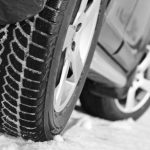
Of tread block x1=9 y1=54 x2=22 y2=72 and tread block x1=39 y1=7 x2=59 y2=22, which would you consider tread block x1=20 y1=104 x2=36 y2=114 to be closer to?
tread block x1=9 y1=54 x2=22 y2=72

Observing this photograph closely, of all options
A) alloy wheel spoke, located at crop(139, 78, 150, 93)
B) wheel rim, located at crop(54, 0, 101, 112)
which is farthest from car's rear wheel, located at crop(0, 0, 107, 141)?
alloy wheel spoke, located at crop(139, 78, 150, 93)

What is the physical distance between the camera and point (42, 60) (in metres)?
1.43

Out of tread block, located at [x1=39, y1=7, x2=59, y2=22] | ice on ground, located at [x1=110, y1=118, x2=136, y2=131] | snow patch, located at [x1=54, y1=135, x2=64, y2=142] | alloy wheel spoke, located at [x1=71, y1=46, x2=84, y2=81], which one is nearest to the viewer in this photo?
tread block, located at [x1=39, y1=7, x2=59, y2=22]

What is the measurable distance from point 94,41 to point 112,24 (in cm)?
33

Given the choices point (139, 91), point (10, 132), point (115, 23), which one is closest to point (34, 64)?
point (10, 132)

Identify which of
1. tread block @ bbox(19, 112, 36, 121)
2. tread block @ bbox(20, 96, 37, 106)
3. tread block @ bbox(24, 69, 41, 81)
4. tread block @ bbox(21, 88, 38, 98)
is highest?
tread block @ bbox(24, 69, 41, 81)

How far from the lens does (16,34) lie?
142 centimetres

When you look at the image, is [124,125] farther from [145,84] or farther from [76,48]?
[76,48]

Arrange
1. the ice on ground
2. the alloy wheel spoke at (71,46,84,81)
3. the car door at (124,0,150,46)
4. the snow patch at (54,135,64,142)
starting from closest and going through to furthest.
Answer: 1. the alloy wheel spoke at (71,46,84,81)
2. the snow patch at (54,135,64,142)
3. the car door at (124,0,150,46)
4. the ice on ground

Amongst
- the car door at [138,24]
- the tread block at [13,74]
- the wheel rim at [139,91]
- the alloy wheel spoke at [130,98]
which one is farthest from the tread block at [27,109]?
the alloy wheel spoke at [130,98]

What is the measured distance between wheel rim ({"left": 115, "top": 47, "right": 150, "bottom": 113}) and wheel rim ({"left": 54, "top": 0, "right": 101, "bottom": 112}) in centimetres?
119

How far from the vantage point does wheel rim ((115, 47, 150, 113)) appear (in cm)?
314

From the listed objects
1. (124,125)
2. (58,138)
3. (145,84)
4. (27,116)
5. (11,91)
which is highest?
(11,91)

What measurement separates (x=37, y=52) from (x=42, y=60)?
3cm
